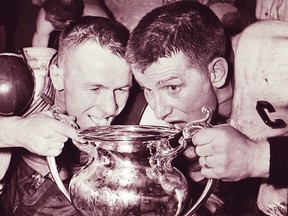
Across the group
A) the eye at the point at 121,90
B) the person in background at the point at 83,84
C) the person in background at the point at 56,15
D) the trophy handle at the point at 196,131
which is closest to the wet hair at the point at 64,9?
the person in background at the point at 56,15

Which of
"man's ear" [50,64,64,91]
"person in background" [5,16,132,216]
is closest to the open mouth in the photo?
"person in background" [5,16,132,216]

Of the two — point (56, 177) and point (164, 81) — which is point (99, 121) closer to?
point (164, 81)

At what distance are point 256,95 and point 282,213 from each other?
31cm

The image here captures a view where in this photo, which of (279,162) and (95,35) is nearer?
(279,162)

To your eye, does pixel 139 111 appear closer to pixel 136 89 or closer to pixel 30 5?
pixel 136 89

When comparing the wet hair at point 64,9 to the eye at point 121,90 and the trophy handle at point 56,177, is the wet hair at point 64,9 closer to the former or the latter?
the eye at point 121,90

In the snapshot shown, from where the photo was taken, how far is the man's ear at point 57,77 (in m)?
1.33

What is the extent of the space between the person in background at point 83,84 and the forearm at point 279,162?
0.47m

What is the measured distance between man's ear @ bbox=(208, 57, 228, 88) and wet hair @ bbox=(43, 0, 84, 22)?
0.85 m

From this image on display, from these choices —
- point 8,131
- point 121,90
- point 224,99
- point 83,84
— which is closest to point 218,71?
point 224,99

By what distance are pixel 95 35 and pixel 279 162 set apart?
62 cm

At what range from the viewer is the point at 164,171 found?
848 mm

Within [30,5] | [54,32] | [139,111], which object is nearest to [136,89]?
[139,111]

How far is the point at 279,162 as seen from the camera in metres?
0.92
